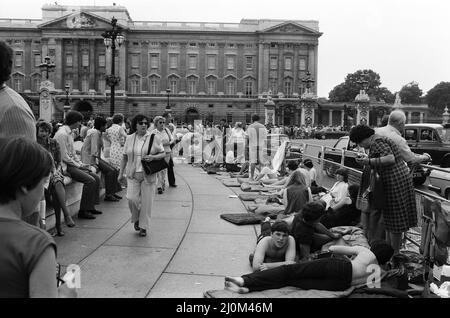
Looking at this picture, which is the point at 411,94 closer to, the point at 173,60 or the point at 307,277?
the point at 173,60

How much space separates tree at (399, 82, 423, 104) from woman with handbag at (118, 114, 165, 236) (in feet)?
434

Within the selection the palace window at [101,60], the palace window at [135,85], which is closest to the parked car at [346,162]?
the palace window at [135,85]

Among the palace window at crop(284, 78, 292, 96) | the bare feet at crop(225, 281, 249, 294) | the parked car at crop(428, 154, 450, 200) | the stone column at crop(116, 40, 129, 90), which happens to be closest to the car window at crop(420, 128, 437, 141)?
the parked car at crop(428, 154, 450, 200)

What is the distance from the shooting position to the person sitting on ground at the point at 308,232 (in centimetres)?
606

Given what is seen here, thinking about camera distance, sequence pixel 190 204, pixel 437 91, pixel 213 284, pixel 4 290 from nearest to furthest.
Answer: pixel 4 290 < pixel 213 284 < pixel 190 204 < pixel 437 91

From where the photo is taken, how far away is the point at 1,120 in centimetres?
334

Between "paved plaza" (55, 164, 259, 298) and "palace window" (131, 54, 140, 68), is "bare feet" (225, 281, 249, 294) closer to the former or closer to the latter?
"paved plaza" (55, 164, 259, 298)

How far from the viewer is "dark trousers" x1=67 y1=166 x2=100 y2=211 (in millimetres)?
7922

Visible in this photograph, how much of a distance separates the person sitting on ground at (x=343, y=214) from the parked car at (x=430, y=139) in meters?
11.8

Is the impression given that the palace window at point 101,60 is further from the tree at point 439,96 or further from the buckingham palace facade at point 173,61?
the tree at point 439,96

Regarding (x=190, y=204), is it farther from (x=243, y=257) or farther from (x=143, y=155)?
(x=243, y=257)

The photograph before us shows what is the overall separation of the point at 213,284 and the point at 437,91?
127389 mm
